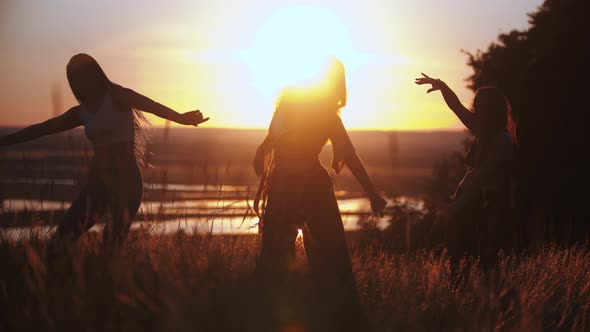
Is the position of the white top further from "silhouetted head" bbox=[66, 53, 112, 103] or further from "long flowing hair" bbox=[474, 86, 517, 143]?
"long flowing hair" bbox=[474, 86, 517, 143]

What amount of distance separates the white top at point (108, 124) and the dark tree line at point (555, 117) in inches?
416

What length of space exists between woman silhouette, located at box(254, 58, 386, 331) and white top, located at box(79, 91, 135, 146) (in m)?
1.22

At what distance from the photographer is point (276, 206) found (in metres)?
5.33

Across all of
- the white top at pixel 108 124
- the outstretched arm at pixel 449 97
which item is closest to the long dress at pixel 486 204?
the outstretched arm at pixel 449 97

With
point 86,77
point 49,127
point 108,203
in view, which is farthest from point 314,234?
point 49,127

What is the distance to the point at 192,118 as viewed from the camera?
615cm

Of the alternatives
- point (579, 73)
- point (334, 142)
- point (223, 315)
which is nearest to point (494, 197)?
point (334, 142)

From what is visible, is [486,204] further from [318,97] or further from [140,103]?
[140,103]

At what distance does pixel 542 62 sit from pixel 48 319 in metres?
14.8

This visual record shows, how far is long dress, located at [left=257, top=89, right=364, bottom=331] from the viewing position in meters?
5.29

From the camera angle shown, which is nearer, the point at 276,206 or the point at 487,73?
the point at 276,206

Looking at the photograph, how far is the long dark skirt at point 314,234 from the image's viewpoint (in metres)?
5.27

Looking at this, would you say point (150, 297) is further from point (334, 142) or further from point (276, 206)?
point (334, 142)

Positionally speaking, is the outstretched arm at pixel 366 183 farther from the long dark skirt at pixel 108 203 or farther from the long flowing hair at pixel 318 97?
the long dark skirt at pixel 108 203
